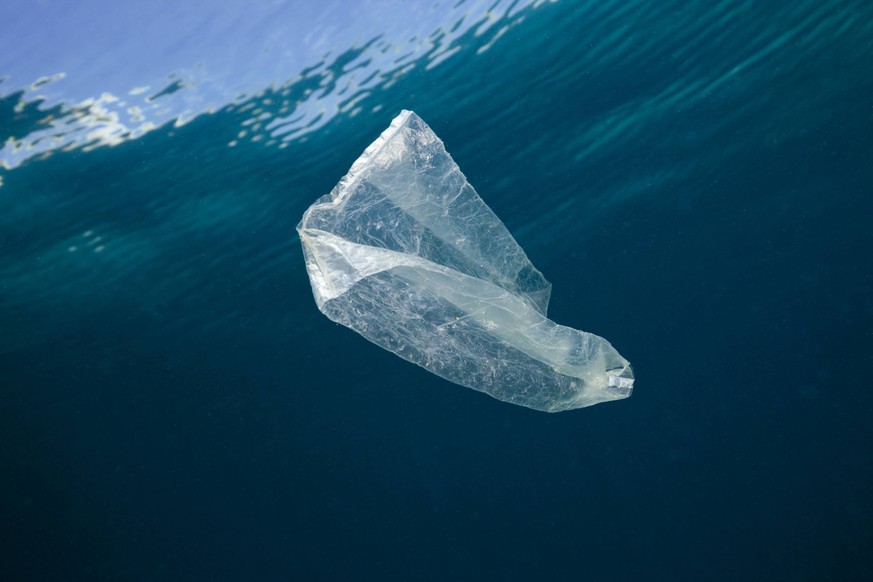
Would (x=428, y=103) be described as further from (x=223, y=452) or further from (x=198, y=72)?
(x=223, y=452)

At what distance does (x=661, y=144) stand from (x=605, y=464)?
12002 millimetres

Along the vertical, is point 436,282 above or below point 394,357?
above

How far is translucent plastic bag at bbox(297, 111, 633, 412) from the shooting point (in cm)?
321

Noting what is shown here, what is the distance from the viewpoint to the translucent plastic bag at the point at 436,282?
3.21m

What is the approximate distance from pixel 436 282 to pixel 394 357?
16.0 metres

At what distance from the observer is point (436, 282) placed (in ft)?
10.7

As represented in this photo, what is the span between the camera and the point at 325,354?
717 inches

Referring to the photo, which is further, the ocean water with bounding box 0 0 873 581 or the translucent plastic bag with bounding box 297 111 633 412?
the ocean water with bounding box 0 0 873 581

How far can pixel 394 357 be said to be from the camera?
19031mm

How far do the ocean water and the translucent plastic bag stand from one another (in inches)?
165

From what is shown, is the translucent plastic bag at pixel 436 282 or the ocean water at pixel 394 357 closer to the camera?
the translucent plastic bag at pixel 436 282

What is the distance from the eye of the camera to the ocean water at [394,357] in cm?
734

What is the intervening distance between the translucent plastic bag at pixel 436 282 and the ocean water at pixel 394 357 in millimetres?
4190

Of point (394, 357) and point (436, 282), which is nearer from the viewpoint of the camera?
point (436, 282)
